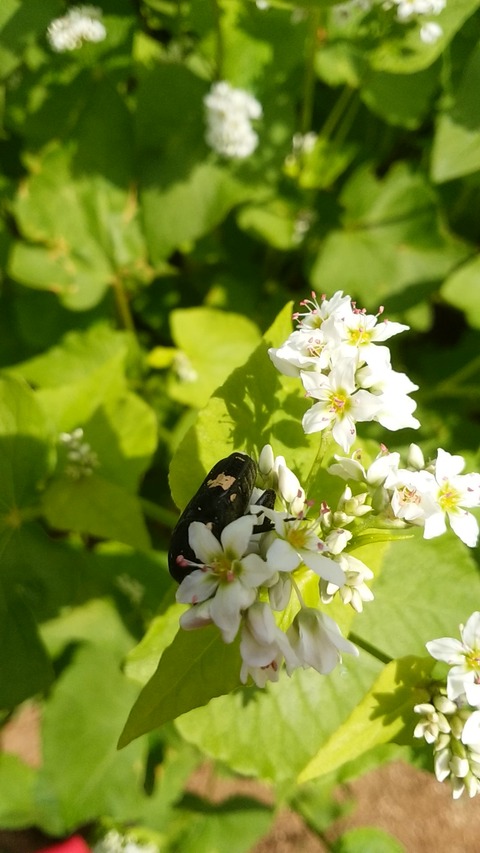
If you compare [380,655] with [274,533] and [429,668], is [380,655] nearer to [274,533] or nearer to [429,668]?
[429,668]

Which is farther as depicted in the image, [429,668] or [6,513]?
[6,513]

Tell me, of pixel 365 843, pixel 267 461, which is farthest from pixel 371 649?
pixel 365 843

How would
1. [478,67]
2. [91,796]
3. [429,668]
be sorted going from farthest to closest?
[91,796]
[478,67]
[429,668]

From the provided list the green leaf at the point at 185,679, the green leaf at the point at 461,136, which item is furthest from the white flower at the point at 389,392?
the green leaf at the point at 461,136

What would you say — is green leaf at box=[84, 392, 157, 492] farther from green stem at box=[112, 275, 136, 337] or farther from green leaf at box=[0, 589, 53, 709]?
green stem at box=[112, 275, 136, 337]

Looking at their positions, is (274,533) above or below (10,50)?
below

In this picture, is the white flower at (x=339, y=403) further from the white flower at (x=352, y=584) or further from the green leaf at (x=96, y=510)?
the green leaf at (x=96, y=510)

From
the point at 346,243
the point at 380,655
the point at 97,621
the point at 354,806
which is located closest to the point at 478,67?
the point at 346,243

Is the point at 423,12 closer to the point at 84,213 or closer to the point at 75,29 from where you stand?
the point at 75,29

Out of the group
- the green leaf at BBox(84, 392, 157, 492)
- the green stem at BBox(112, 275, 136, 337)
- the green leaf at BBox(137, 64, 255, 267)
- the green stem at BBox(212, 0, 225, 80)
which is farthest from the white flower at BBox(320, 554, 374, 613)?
the green stem at BBox(112, 275, 136, 337)

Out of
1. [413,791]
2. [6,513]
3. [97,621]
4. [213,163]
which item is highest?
[213,163]
